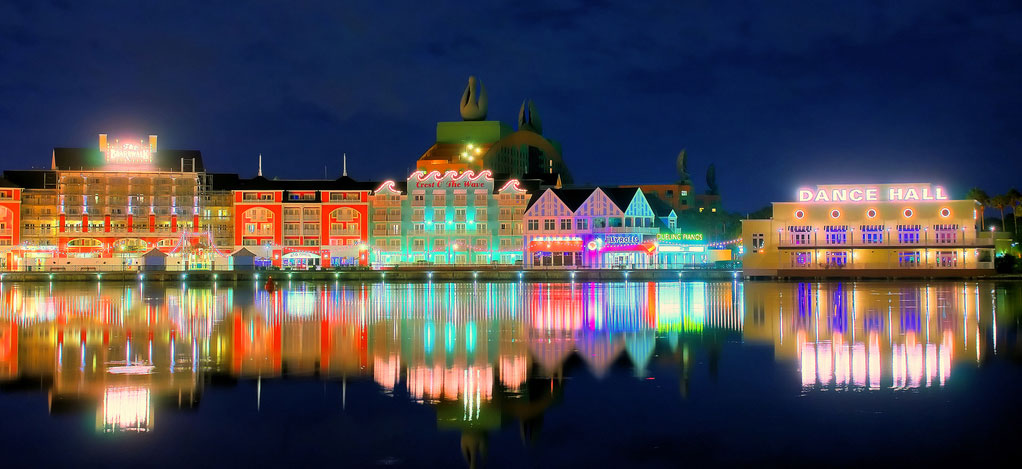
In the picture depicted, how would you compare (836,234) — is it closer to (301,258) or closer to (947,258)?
(947,258)

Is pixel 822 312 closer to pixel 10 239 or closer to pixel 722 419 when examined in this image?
pixel 722 419

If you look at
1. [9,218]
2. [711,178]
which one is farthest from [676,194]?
[9,218]

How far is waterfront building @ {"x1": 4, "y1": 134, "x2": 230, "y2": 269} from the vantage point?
108m

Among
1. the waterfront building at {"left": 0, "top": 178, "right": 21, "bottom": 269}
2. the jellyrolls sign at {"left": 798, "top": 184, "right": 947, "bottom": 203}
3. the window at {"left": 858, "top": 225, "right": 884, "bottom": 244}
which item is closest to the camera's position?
the jellyrolls sign at {"left": 798, "top": 184, "right": 947, "bottom": 203}

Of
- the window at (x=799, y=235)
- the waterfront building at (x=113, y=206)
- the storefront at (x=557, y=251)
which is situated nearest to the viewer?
the window at (x=799, y=235)

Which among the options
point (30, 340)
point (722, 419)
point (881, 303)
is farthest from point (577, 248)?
point (722, 419)

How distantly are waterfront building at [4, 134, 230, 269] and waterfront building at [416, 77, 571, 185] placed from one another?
1973 inches

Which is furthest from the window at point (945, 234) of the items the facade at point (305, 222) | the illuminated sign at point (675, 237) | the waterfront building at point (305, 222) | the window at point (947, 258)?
the waterfront building at point (305, 222)

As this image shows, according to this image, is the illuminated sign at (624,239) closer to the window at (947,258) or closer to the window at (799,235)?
the window at (799,235)

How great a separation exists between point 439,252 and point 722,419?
296 ft

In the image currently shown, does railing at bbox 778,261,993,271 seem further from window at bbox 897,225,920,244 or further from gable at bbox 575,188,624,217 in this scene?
gable at bbox 575,188,624,217

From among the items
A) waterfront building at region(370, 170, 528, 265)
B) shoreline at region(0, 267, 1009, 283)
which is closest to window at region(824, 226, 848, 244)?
shoreline at region(0, 267, 1009, 283)

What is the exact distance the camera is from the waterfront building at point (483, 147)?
156 m

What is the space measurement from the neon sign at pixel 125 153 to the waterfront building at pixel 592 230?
159 feet
